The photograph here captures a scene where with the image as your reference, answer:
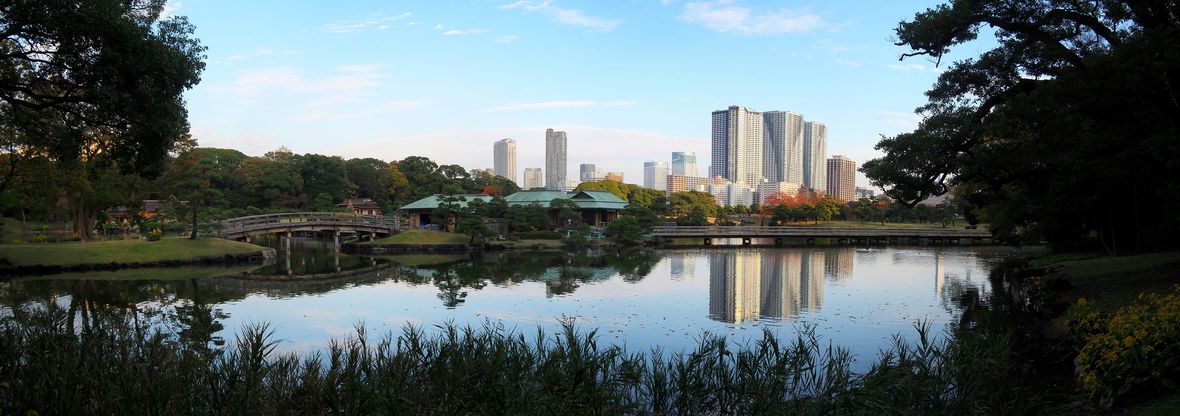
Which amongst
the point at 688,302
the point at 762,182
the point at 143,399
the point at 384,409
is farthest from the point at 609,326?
the point at 762,182

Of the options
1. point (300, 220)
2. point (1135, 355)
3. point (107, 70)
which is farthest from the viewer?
point (300, 220)

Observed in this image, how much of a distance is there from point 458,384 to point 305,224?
3051 cm

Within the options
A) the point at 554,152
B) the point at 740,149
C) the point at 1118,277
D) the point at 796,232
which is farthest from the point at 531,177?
the point at 1118,277

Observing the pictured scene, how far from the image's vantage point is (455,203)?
39656mm

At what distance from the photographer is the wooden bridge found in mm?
44125

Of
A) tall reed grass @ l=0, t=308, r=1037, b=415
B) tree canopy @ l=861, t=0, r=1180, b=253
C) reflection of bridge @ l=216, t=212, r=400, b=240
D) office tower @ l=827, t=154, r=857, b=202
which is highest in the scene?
office tower @ l=827, t=154, r=857, b=202

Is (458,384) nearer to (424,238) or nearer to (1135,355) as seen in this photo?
(1135,355)

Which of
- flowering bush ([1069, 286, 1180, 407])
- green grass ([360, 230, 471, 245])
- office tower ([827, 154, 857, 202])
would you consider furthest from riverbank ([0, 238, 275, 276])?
office tower ([827, 154, 857, 202])

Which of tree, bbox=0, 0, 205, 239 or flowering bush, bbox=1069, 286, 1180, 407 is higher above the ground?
tree, bbox=0, 0, 205, 239

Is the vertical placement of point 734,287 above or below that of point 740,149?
below

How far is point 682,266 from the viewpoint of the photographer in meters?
28.1

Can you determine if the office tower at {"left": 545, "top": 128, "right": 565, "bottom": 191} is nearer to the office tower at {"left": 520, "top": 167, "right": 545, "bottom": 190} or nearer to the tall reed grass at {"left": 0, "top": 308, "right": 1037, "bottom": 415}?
the office tower at {"left": 520, "top": 167, "right": 545, "bottom": 190}

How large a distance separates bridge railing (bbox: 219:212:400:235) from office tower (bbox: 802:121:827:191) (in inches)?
5328

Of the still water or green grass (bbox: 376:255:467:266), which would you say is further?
green grass (bbox: 376:255:467:266)
